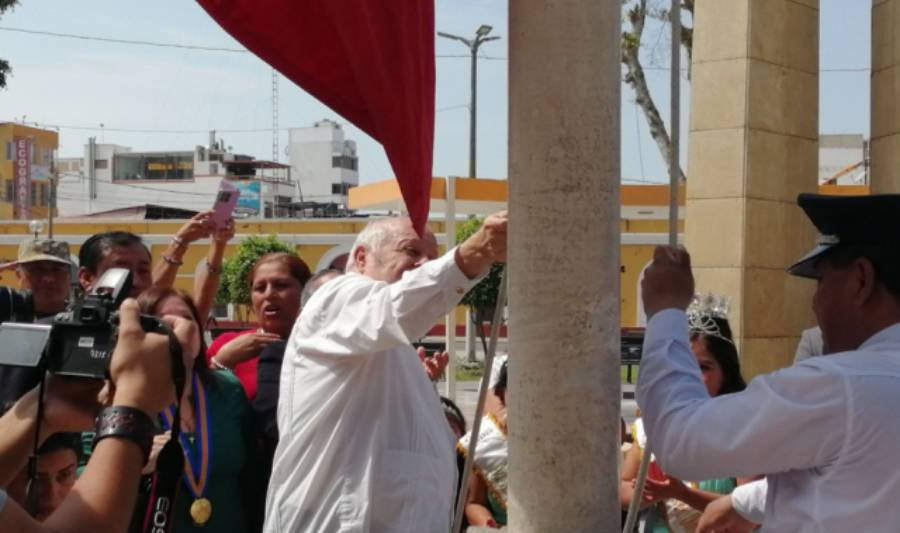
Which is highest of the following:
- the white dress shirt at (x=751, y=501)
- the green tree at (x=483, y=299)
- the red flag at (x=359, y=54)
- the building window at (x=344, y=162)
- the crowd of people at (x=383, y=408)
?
the building window at (x=344, y=162)

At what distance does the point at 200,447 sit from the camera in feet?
11.6

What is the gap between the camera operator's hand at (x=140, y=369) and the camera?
177 centimetres

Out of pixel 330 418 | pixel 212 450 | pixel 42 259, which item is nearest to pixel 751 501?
pixel 330 418

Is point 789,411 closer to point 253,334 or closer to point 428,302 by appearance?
point 428,302

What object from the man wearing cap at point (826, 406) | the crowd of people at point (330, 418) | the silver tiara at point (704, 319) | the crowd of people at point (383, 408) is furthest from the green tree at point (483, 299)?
the man wearing cap at point (826, 406)

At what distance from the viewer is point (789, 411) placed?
6.86 feet

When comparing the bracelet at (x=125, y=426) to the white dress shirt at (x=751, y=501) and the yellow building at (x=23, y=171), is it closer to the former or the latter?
the white dress shirt at (x=751, y=501)

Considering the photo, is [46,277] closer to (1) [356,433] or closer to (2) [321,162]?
(1) [356,433]

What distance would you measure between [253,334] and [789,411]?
2.88 metres

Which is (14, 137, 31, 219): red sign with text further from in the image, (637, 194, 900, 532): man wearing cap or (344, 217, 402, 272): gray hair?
(637, 194, 900, 532): man wearing cap

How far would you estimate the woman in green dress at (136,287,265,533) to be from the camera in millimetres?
3500

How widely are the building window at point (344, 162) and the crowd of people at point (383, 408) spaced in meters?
68.6

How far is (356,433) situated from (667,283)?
106 cm

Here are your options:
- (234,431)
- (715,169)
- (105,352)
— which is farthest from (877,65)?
(105,352)
